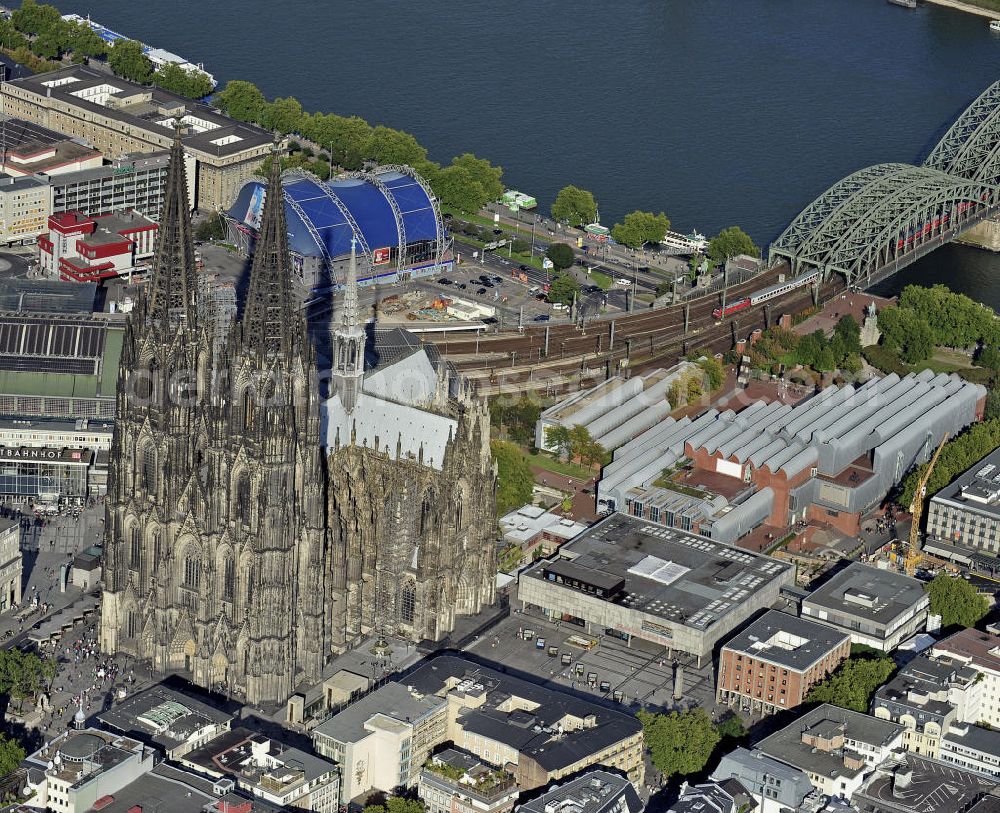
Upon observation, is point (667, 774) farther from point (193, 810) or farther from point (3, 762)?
point (3, 762)

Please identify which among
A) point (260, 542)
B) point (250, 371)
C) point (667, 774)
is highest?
point (250, 371)

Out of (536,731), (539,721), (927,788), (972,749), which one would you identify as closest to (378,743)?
(536,731)

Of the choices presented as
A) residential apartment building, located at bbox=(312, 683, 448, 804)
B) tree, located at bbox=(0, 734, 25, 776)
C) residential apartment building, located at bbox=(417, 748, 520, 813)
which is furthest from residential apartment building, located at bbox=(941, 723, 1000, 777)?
tree, located at bbox=(0, 734, 25, 776)

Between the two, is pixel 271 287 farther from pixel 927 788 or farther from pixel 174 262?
pixel 927 788

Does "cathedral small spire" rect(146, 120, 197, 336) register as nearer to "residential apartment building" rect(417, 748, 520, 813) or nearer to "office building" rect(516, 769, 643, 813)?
"residential apartment building" rect(417, 748, 520, 813)

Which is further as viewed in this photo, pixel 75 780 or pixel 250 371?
pixel 250 371

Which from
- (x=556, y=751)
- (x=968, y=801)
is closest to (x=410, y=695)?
(x=556, y=751)
